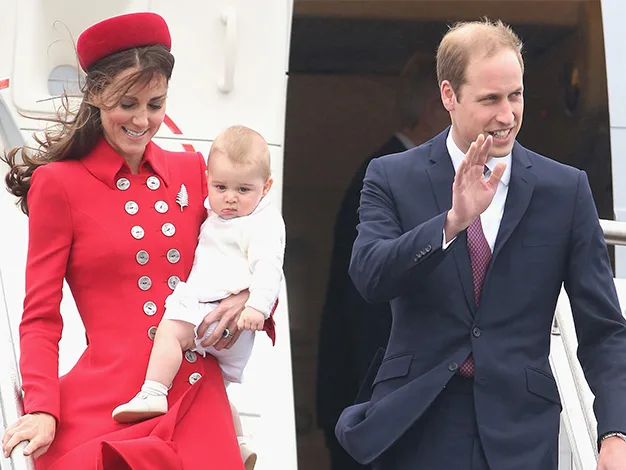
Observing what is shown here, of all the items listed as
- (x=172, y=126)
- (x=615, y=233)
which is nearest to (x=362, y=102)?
(x=172, y=126)

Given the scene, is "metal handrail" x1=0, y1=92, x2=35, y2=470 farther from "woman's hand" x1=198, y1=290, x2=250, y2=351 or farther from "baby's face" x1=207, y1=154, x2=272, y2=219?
"baby's face" x1=207, y1=154, x2=272, y2=219

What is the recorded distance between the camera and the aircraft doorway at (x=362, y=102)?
6.16m

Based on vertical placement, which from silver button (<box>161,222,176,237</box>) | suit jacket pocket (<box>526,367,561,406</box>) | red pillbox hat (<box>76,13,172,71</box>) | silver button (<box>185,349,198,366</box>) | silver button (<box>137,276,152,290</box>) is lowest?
suit jacket pocket (<box>526,367,561,406</box>)

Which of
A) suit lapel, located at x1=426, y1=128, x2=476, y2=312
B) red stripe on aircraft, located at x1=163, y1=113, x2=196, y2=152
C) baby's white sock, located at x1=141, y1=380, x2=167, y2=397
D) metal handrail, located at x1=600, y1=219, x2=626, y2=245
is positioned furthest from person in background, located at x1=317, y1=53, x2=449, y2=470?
baby's white sock, located at x1=141, y1=380, x2=167, y2=397

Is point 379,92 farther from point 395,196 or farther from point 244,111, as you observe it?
point 395,196

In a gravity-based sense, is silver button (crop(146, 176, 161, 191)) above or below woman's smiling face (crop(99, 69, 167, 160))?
below

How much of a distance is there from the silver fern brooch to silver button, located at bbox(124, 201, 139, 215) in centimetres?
11

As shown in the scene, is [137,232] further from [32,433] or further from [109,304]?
[32,433]

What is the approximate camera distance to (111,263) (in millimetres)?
2697

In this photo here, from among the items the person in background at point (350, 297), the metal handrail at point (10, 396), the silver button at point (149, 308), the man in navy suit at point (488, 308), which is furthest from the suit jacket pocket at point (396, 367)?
the person in background at point (350, 297)

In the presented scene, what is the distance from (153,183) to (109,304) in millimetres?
274

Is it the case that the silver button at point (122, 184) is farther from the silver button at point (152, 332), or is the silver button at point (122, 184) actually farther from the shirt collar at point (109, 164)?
the silver button at point (152, 332)

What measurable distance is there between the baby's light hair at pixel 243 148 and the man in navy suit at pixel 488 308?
247 mm

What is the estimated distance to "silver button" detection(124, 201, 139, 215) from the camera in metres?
2.75
